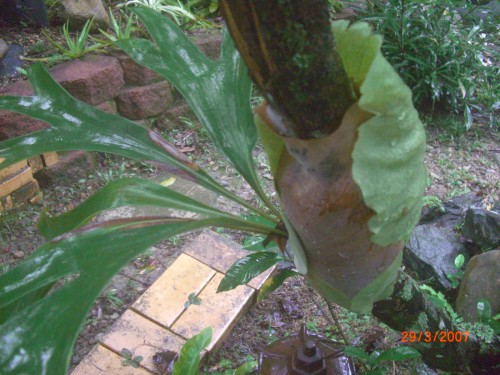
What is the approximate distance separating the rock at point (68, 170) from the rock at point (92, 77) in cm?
28

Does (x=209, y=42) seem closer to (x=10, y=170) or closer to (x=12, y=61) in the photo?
(x=12, y=61)

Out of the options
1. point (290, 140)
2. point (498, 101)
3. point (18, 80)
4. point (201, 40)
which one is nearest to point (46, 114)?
point (290, 140)

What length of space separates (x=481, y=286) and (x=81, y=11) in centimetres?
233

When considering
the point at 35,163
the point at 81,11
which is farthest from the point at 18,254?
the point at 81,11

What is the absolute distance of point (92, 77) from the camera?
7.65 feet

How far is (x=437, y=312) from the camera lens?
0.96m

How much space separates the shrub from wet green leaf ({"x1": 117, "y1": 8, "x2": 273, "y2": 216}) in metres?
2.18

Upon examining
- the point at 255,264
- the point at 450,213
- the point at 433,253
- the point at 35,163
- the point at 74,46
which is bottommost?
the point at 450,213

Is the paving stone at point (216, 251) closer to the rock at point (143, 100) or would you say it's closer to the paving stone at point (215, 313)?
the paving stone at point (215, 313)

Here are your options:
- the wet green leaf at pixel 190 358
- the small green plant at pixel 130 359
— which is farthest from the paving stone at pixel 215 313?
the wet green leaf at pixel 190 358

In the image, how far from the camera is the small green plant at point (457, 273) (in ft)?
5.94

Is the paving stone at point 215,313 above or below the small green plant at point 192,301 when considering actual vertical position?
below

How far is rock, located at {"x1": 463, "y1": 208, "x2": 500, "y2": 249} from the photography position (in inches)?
75.8

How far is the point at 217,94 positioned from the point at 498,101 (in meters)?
2.59
